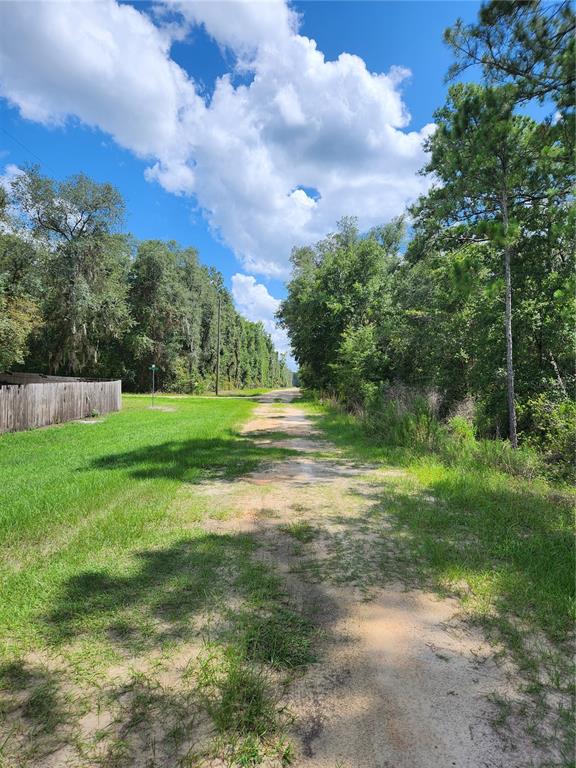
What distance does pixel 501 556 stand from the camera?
372 cm

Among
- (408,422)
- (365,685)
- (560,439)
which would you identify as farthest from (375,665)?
(408,422)

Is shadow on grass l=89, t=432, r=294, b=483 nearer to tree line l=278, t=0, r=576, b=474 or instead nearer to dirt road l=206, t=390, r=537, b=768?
dirt road l=206, t=390, r=537, b=768

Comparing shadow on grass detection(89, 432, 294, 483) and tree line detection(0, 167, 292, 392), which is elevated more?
tree line detection(0, 167, 292, 392)

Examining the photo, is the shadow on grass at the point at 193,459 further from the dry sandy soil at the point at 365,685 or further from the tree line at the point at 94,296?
the tree line at the point at 94,296

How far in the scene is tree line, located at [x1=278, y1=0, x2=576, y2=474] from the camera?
4.64 m

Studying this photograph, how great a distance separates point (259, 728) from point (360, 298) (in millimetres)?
23337

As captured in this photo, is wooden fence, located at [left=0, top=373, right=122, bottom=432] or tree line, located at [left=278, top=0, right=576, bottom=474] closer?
tree line, located at [left=278, top=0, right=576, bottom=474]

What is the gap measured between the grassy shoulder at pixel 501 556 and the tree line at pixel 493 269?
2.26m

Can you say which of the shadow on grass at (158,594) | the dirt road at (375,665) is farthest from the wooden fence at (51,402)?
the shadow on grass at (158,594)

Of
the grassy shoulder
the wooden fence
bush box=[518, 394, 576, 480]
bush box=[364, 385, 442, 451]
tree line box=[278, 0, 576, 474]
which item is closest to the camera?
the grassy shoulder

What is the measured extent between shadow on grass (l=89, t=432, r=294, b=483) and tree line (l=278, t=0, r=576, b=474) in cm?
441

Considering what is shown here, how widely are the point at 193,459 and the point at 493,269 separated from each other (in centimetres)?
1003

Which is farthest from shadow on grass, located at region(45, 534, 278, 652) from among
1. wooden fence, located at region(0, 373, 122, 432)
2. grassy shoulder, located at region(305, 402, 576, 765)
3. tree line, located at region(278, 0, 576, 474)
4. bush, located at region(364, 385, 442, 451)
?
wooden fence, located at region(0, 373, 122, 432)

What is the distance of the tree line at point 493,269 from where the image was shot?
4637mm
